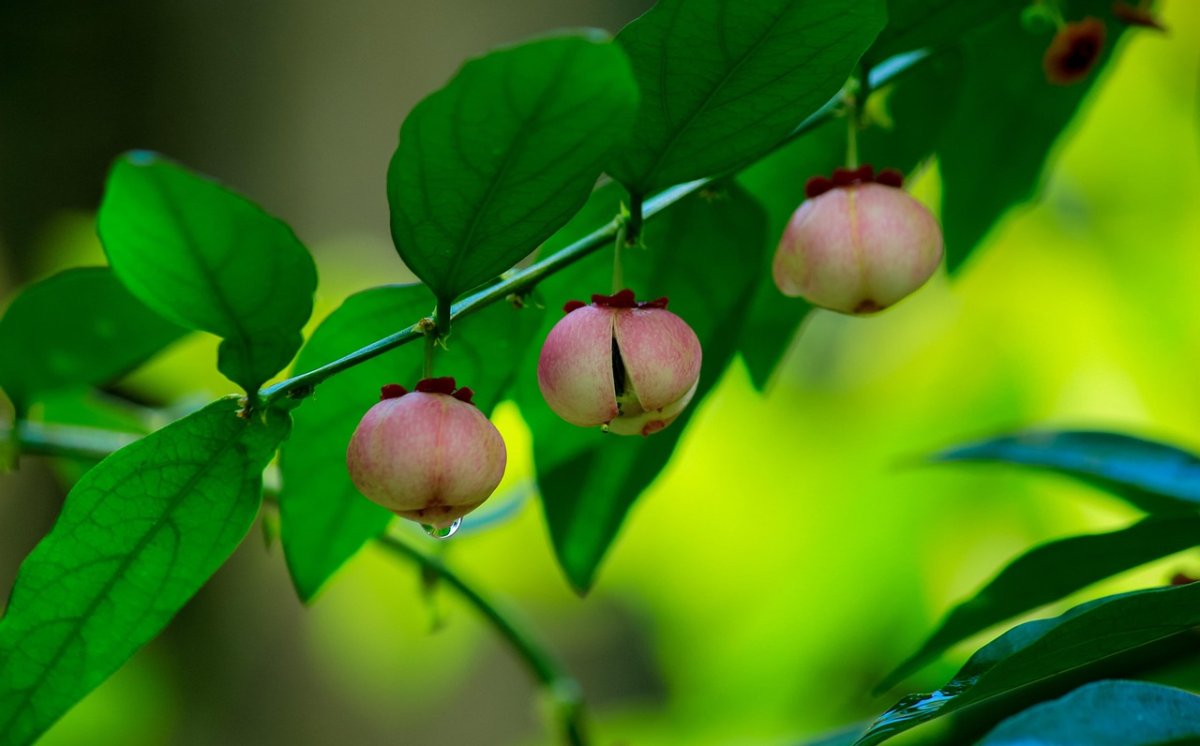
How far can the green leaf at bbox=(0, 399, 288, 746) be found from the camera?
417mm

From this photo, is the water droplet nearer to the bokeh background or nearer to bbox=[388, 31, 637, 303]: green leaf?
bbox=[388, 31, 637, 303]: green leaf

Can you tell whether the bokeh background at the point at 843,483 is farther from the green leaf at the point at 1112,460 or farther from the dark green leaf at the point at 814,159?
the dark green leaf at the point at 814,159

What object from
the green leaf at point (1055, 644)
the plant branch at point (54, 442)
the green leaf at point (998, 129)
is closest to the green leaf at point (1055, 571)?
→ the green leaf at point (1055, 644)

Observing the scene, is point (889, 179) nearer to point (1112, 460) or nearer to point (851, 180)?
point (851, 180)

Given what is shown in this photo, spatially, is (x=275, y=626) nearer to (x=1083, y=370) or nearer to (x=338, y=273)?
(x=338, y=273)

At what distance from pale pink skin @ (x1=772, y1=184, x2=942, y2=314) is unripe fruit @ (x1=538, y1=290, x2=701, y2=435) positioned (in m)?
0.05

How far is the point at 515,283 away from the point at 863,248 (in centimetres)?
12

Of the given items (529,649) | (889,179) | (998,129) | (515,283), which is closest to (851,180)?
(889,179)

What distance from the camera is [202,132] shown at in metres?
1.74

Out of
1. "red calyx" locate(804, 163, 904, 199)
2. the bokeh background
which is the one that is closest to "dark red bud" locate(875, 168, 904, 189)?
"red calyx" locate(804, 163, 904, 199)

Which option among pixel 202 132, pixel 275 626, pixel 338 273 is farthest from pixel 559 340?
pixel 202 132

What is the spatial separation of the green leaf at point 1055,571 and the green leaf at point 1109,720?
6.6 inches

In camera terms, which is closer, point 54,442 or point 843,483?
point 54,442

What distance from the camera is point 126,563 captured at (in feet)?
1.40
